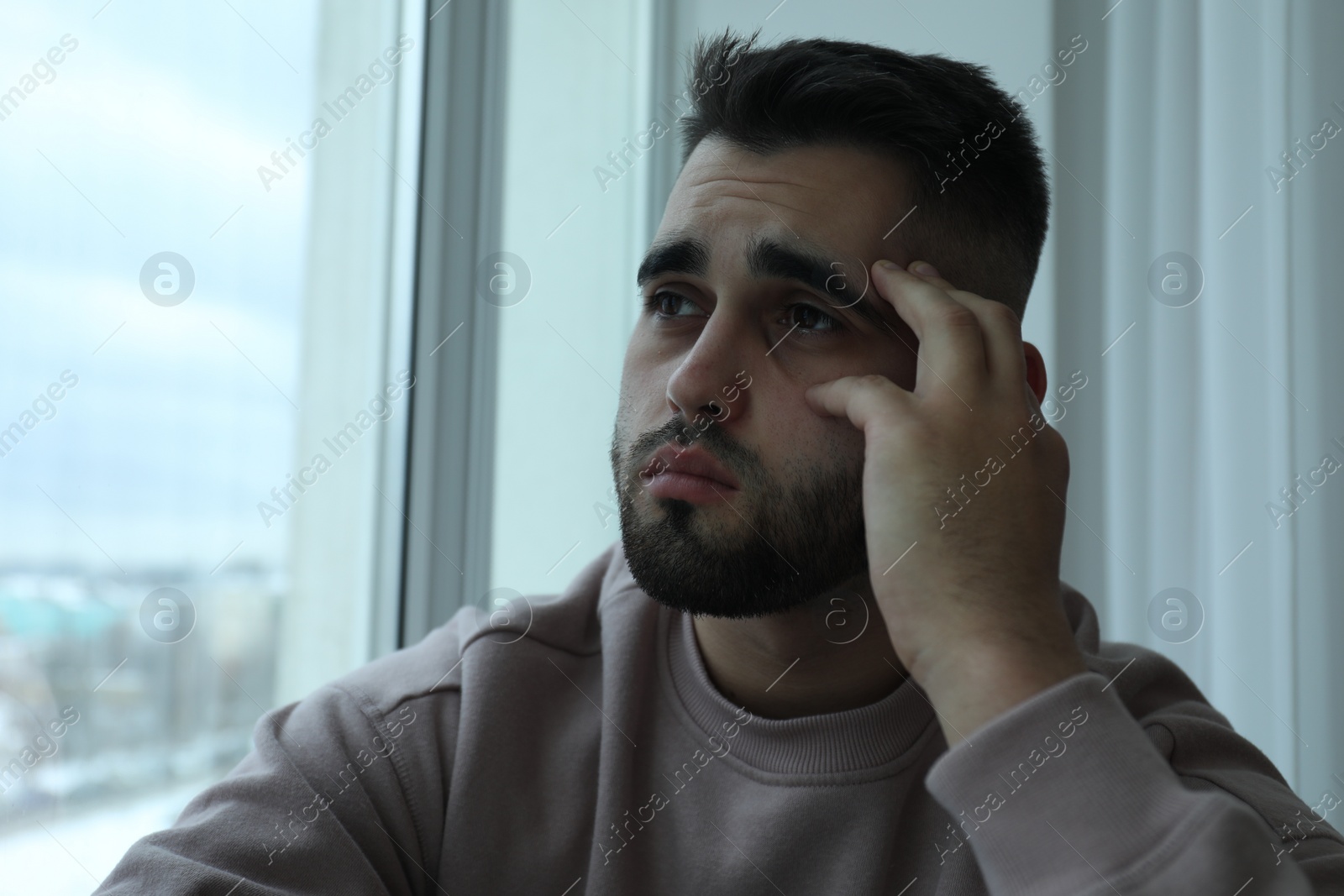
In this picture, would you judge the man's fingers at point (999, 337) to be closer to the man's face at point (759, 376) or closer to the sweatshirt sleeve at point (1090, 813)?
the man's face at point (759, 376)

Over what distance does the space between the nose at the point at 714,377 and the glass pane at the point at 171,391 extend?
25.5 inches

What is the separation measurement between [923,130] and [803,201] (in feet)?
0.63

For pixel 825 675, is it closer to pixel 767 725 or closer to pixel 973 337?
pixel 767 725

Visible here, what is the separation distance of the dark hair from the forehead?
18 millimetres

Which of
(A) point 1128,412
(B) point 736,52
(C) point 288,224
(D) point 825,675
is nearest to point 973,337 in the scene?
(D) point 825,675

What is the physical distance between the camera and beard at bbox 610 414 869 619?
1061 mm

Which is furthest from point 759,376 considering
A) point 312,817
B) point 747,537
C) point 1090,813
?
point 312,817

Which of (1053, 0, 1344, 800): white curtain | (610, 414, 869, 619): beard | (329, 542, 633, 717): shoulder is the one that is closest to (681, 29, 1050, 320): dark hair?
(610, 414, 869, 619): beard

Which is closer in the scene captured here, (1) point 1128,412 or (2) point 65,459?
(2) point 65,459

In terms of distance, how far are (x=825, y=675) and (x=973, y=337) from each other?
45cm

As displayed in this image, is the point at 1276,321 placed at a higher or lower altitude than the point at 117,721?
higher

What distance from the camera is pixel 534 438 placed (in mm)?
2012

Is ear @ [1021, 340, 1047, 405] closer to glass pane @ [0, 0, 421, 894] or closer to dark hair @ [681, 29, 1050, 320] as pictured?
dark hair @ [681, 29, 1050, 320]

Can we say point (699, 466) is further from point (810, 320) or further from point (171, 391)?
point (171, 391)
